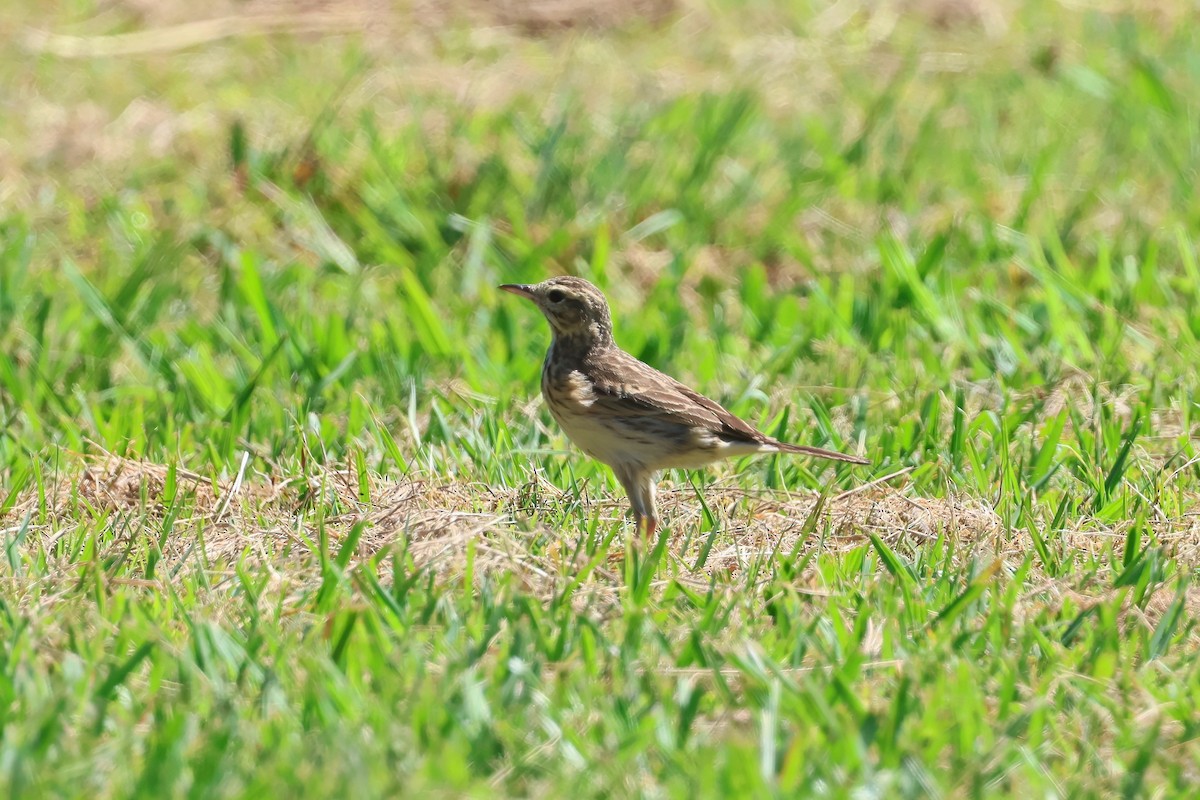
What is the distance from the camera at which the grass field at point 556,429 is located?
13.0ft

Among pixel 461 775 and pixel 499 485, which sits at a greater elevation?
pixel 461 775

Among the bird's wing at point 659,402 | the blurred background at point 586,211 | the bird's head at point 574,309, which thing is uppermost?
the bird's head at point 574,309

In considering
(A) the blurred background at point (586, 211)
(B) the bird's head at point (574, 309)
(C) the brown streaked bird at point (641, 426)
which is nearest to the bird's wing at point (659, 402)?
(C) the brown streaked bird at point (641, 426)

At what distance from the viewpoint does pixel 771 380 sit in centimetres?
705

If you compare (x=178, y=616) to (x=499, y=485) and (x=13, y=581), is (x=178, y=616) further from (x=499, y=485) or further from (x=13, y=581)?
(x=499, y=485)

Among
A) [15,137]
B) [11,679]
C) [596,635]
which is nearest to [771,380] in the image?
[596,635]

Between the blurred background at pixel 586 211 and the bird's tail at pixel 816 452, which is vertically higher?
the bird's tail at pixel 816 452

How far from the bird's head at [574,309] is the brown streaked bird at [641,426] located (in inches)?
6.4

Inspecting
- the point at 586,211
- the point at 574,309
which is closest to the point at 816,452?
the point at 574,309

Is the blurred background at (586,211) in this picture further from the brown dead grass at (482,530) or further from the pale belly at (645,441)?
the pale belly at (645,441)

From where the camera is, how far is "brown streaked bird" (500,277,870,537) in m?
5.54

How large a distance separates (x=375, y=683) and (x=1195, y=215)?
6.00 m

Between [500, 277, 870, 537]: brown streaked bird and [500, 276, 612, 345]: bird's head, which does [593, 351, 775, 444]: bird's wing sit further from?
[500, 276, 612, 345]: bird's head

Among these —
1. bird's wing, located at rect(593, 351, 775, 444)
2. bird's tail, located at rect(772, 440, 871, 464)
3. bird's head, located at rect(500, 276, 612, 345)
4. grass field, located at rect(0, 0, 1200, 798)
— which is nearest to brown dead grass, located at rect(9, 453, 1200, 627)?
grass field, located at rect(0, 0, 1200, 798)
